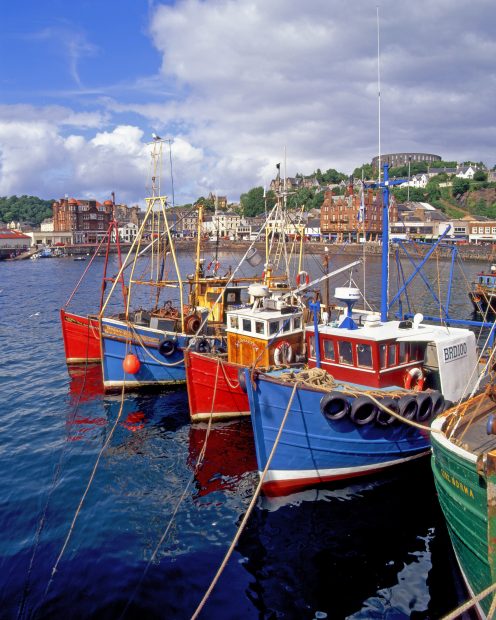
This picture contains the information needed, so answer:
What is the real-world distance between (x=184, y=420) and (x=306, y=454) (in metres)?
8.99

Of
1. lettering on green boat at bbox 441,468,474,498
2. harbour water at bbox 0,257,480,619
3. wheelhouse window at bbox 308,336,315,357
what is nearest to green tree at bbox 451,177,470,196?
harbour water at bbox 0,257,480,619

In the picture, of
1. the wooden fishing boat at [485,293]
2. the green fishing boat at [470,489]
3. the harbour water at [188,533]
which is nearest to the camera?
the green fishing boat at [470,489]

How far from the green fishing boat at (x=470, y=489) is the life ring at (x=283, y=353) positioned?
7781 millimetres

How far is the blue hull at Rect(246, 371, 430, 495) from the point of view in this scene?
51.9ft

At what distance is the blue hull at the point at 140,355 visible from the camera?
26578 millimetres

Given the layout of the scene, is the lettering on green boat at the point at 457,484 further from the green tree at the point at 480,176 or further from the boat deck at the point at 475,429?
the green tree at the point at 480,176

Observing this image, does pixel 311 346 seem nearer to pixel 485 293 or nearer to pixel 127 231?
pixel 485 293

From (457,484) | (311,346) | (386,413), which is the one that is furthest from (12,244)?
(457,484)

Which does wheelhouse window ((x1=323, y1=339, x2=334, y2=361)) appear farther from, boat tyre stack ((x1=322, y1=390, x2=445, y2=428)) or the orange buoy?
the orange buoy

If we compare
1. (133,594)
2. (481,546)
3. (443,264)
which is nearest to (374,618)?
(481,546)

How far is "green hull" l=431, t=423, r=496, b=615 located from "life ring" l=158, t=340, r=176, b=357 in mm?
16953

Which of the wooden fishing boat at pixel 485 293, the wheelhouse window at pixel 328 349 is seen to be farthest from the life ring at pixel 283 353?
the wooden fishing boat at pixel 485 293

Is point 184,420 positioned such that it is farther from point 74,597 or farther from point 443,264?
point 443,264

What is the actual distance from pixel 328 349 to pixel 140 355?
1212cm
